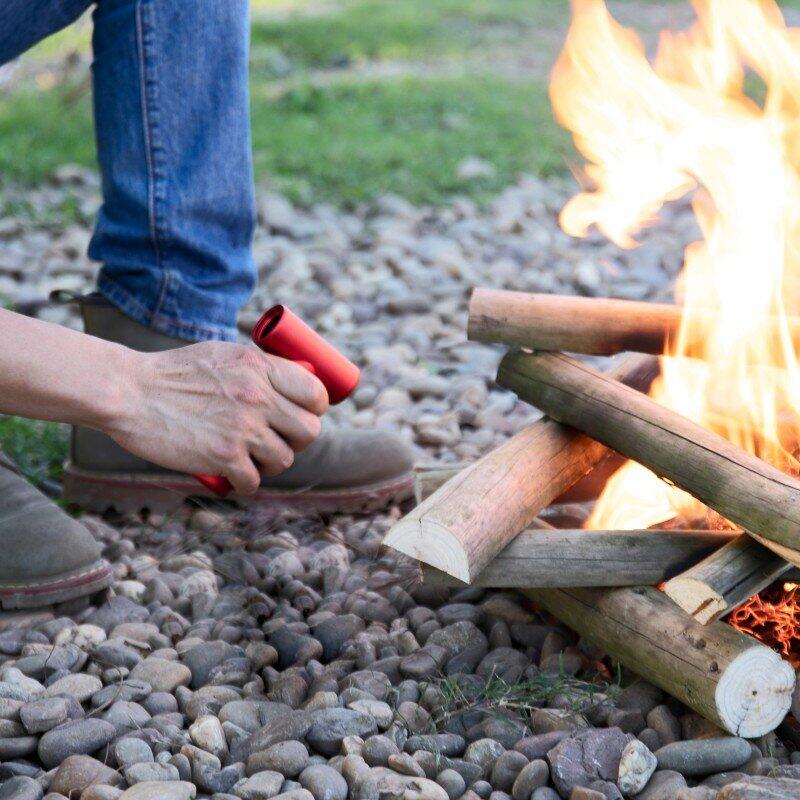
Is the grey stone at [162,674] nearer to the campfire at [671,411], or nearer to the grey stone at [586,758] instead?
the campfire at [671,411]

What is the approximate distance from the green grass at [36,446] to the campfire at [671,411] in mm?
1087

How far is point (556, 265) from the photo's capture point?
179 inches

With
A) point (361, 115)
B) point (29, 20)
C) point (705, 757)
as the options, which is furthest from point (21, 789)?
point (361, 115)

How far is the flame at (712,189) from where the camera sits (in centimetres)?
216

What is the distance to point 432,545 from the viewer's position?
1865 millimetres

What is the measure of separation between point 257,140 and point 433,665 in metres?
4.29

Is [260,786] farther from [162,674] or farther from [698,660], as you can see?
[698,660]

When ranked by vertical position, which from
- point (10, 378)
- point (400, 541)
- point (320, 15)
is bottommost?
point (400, 541)

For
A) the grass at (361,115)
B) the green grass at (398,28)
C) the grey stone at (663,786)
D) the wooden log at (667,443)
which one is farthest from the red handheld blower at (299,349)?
the green grass at (398,28)

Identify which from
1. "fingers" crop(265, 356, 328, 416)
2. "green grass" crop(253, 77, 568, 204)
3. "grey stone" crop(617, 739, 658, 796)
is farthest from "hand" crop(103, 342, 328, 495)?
"green grass" crop(253, 77, 568, 204)

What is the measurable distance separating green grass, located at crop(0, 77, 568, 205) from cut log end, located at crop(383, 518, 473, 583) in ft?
11.2

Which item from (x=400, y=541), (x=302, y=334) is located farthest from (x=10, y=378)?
(x=400, y=541)

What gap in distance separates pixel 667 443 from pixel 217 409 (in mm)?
776

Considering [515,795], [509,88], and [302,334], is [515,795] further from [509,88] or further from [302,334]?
[509,88]
